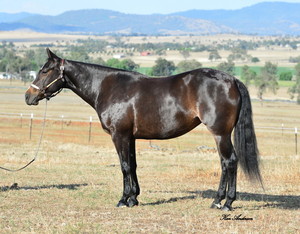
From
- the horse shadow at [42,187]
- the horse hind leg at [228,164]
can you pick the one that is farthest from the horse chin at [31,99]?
the horse hind leg at [228,164]

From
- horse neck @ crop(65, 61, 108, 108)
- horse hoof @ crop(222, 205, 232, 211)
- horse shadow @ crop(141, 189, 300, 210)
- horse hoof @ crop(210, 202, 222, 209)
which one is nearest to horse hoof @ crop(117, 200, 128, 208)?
horse shadow @ crop(141, 189, 300, 210)

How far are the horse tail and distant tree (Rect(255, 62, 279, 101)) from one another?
286 feet

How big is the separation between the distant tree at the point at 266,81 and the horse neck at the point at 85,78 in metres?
87.0

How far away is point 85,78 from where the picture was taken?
1199 cm

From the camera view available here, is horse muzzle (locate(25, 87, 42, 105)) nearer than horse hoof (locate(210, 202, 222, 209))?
No

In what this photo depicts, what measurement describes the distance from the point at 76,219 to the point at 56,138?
30563 mm

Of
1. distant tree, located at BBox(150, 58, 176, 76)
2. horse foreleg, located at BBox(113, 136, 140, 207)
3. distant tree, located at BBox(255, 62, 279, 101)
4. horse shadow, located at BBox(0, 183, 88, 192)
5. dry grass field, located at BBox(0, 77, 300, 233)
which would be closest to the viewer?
dry grass field, located at BBox(0, 77, 300, 233)

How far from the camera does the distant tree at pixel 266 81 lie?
101750 mm

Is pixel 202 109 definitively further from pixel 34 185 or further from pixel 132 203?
pixel 34 185

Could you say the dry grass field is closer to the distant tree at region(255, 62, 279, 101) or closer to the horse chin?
→ the horse chin

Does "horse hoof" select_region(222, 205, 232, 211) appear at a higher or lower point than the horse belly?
lower

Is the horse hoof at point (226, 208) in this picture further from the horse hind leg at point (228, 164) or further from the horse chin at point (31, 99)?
the horse chin at point (31, 99)

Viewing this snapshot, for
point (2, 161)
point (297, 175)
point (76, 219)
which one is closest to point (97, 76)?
point (76, 219)

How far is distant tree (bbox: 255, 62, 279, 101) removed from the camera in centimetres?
10175
